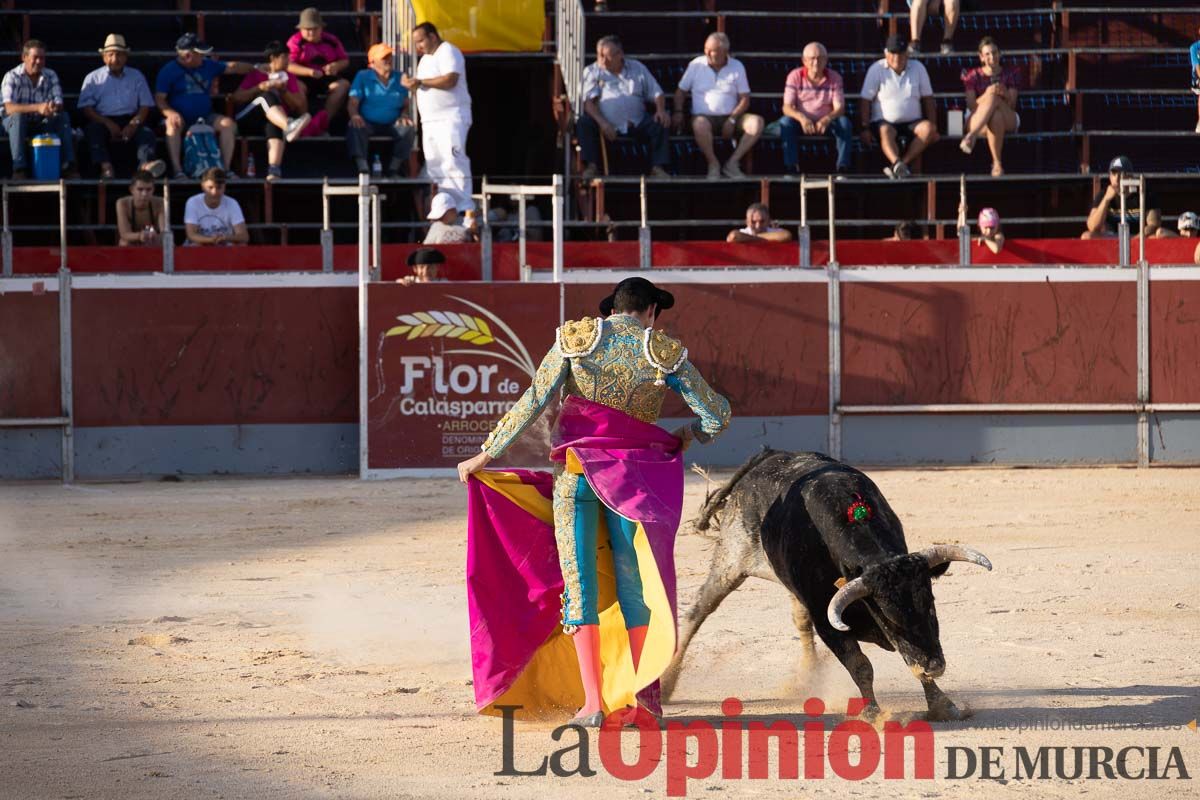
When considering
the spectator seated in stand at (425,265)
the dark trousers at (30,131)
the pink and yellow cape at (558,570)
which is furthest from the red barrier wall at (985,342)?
the pink and yellow cape at (558,570)

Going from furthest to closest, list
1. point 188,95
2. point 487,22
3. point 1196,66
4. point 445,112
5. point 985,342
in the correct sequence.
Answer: point 1196,66 → point 487,22 → point 188,95 → point 445,112 → point 985,342

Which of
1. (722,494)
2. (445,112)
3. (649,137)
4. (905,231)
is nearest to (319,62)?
(445,112)

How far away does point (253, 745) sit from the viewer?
5.29 meters

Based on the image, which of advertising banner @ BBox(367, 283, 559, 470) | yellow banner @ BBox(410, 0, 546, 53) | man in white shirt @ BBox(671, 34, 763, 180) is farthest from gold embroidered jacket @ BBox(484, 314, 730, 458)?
yellow banner @ BBox(410, 0, 546, 53)

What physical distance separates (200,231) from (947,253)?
5.73 m

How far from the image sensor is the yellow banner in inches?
600

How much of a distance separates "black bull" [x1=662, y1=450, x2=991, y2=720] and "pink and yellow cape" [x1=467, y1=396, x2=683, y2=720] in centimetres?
44

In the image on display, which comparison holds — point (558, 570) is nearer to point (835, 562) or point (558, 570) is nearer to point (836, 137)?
point (835, 562)

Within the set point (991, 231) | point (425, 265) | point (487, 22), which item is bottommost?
point (425, 265)

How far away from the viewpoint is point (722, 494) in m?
6.41

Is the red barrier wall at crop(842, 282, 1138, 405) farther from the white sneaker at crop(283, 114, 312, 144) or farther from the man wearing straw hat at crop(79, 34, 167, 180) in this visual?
the man wearing straw hat at crop(79, 34, 167, 180)

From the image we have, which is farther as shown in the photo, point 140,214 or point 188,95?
point 188,95

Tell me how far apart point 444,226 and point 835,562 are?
8238 millimetres

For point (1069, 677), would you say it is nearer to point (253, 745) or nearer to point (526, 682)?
point (526, 682)
